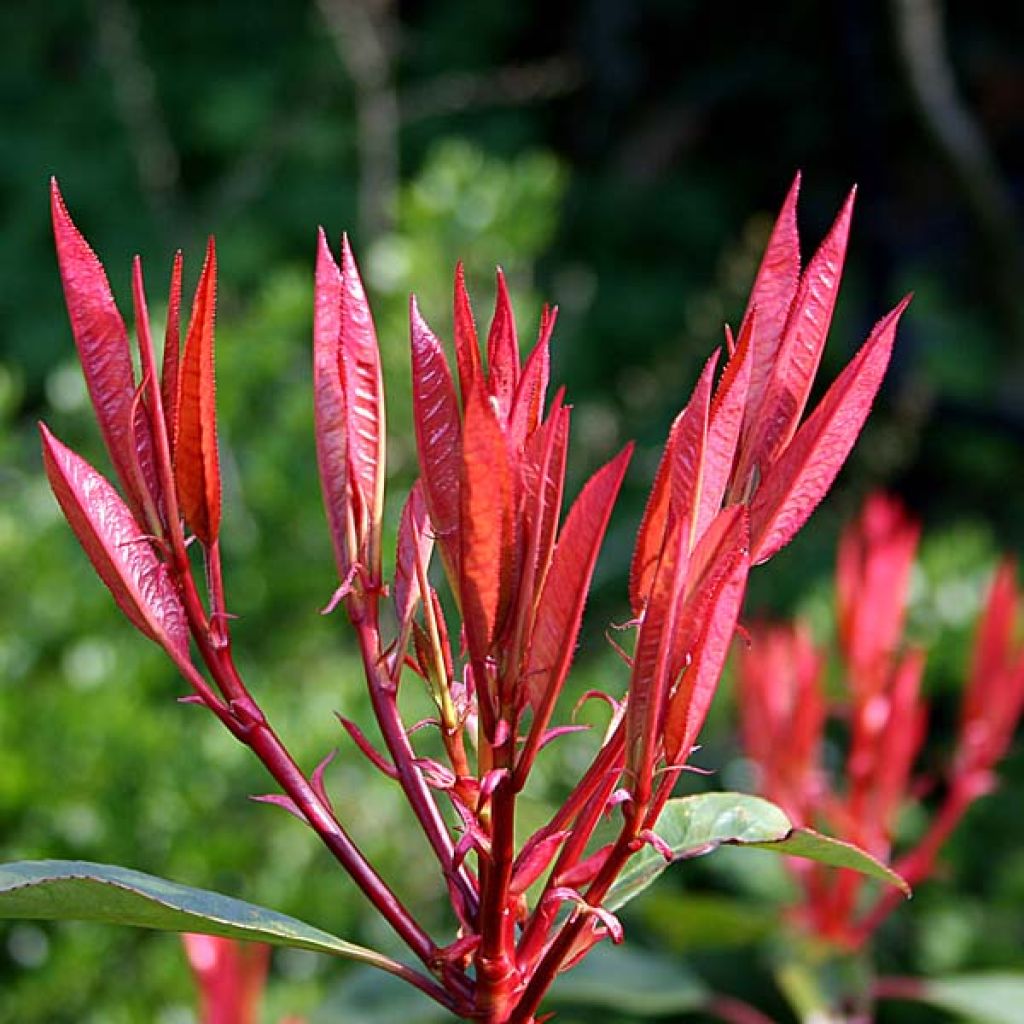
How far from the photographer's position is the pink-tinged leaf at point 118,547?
0.35 m

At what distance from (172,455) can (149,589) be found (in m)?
0.03

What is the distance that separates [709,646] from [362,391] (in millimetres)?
113

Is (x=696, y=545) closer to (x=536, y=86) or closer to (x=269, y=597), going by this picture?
(x=269, y=597)

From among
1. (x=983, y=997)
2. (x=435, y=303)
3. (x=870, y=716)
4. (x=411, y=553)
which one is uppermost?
(x=435, y=303)

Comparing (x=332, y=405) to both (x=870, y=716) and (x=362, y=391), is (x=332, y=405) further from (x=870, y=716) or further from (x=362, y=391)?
(x=870, y=716)

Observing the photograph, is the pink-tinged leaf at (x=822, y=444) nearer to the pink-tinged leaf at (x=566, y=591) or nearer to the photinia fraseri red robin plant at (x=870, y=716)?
Result: the pink-tinged leaf at (x=566, y=591)

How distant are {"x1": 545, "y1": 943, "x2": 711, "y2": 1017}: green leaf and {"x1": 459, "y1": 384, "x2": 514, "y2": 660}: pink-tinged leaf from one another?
583mm

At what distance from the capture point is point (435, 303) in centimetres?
170

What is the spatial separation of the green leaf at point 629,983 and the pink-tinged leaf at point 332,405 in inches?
21.8

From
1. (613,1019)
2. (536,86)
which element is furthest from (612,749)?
(536,86)

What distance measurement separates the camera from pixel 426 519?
0.39 m

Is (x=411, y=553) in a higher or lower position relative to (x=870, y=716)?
higher

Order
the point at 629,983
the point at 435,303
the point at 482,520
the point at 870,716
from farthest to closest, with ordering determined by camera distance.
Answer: the point at 435,303, the point at 629,983, the point at 870,716, the point at 482,520

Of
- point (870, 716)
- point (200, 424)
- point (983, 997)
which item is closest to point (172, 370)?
point (200, 424)
